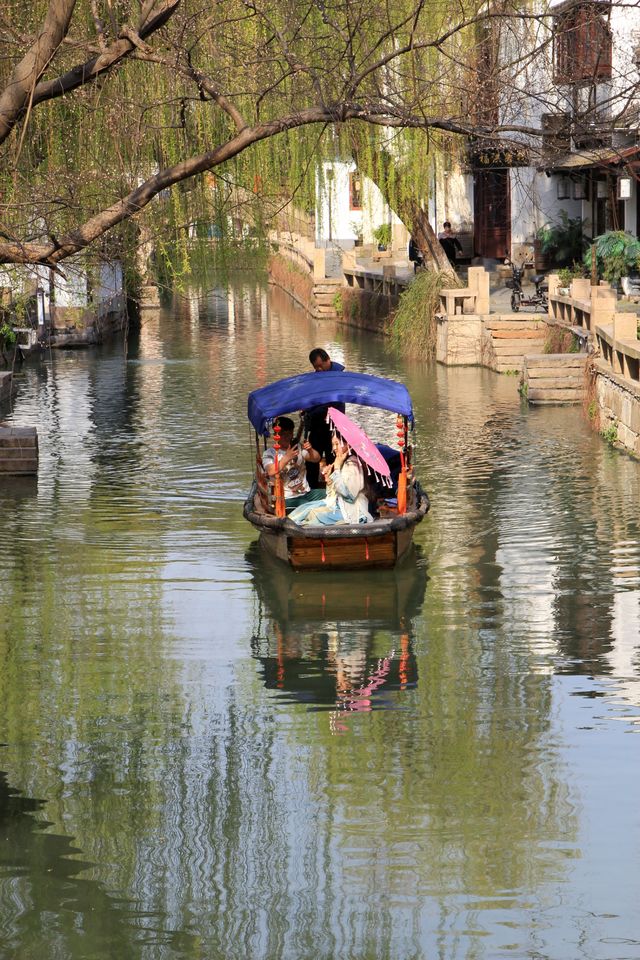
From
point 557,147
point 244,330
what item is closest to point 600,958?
→ point 557,147

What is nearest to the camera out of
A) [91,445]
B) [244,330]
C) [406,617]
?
[406,617]

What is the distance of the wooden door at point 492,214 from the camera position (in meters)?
43.2

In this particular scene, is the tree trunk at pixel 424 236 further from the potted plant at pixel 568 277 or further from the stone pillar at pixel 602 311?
the stone pillar at pixel 602 311

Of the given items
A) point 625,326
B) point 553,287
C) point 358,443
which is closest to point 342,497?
point 358,443

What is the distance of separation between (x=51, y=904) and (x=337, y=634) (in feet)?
18.4

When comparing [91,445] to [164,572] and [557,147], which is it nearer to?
[164,572]

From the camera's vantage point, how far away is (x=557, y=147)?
11.2 meters

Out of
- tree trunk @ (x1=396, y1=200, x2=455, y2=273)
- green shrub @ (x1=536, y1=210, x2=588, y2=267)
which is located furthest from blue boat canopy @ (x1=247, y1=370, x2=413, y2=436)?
green shrub @ (x1=536, y1=210, x2=588, y2=267)

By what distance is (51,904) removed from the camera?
7.86 meters

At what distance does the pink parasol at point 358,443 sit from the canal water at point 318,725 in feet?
3.80

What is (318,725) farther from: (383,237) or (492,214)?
(383,237)

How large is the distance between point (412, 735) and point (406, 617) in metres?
3.29

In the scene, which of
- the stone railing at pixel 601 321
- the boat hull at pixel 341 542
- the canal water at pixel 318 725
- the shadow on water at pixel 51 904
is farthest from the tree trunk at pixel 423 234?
the shadow on water at pixel 51 904

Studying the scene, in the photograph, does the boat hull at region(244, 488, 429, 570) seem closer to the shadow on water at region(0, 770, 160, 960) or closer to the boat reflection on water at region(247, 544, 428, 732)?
the boat reflection on water at region(247, 544, 428, 732)
